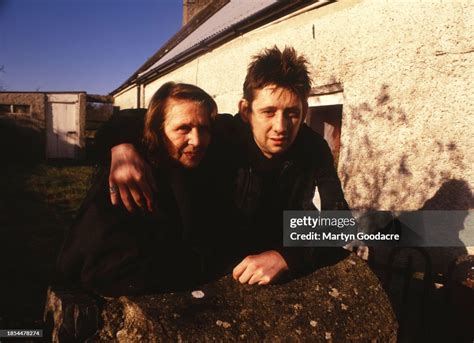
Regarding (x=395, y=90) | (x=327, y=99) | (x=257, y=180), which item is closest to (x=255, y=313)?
(x=257, y=180)

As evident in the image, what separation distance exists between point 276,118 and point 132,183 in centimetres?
87

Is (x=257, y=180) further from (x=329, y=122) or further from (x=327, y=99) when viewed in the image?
(x=329, y=122)

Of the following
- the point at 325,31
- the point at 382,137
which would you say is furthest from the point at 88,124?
the point at 382,137

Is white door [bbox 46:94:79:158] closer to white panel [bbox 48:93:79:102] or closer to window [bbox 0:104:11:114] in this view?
white panel [bbox 48:93:79:102]

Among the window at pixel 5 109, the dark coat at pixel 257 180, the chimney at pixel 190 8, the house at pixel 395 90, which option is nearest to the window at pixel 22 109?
the window at pixel 5 109

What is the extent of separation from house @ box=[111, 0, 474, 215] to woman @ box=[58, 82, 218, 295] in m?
2.85

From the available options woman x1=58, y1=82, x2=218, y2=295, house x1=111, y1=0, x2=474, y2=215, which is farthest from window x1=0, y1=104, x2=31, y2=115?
woman x1=58, y1=82, x2=218, y2=295

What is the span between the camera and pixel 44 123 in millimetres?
14055

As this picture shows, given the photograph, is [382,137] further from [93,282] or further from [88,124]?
[88,124]

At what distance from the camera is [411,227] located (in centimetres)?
387

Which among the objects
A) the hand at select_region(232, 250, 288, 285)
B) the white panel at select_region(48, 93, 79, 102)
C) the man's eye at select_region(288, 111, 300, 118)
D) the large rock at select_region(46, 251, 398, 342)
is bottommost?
the large rock at select_region(46, 251, 398, 342)

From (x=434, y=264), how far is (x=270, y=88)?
9.61ft

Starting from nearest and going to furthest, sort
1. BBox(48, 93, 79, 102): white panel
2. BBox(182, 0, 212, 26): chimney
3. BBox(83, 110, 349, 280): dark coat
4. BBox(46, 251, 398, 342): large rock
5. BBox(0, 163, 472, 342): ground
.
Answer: BBox(46, 251, 398, 342): large rock
BBox(83, 110, 349, 280): dark coat
BBox(0, 163, 472, 342): ground
BBox(48, 93, 79, 102): white panel
BBox(182, 0, 212, 26): chimney

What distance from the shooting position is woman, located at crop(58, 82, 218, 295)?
1403mm
